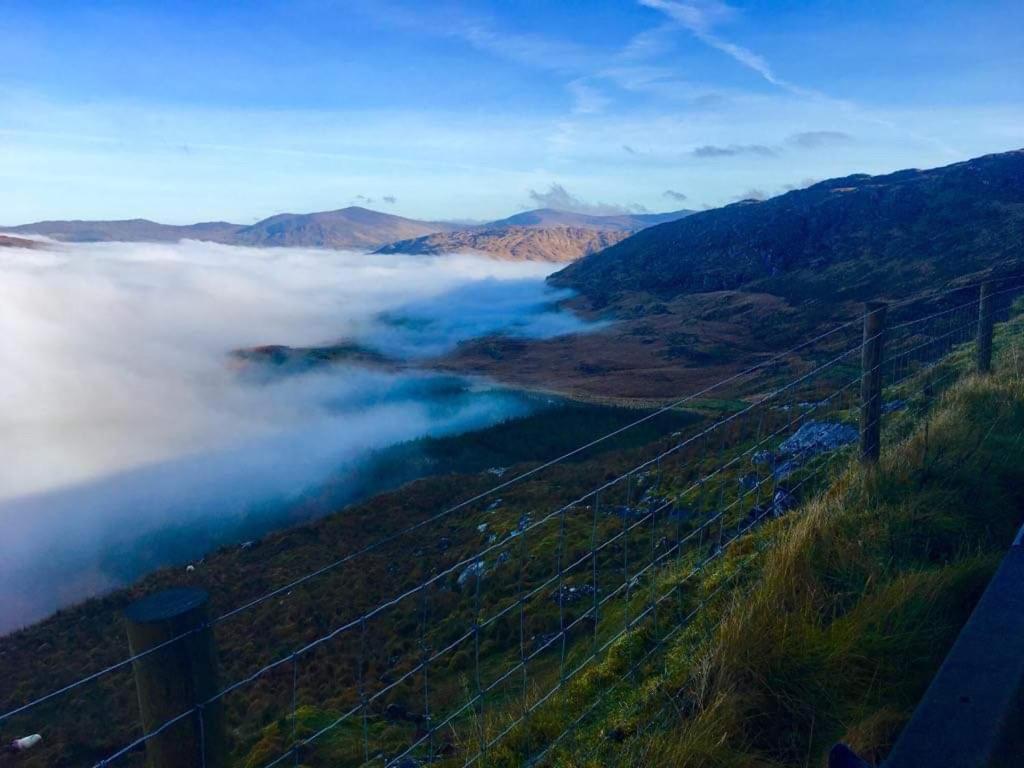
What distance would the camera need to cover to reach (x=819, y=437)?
1171 centimetres

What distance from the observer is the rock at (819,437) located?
34.1 feet

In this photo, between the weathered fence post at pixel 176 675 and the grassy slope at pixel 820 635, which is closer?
the weathered fence post at pixel 176 675

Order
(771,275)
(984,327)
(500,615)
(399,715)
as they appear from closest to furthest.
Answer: (500,615)
(399,715)
(984,327)
(771,275)

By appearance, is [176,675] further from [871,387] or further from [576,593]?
[576,593]

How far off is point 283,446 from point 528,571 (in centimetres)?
4292

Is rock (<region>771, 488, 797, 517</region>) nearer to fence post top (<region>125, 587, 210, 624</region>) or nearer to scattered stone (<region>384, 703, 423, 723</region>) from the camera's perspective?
scattered stone (<region>384, 703, 423, 723</region>)

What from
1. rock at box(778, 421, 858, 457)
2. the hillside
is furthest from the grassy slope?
the hillside

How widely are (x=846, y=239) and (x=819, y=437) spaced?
8368 centimetres

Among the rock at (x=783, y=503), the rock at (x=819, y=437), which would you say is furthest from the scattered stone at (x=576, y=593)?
the rock at (x=783, y=503)

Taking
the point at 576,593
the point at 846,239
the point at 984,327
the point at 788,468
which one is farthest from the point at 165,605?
the point at 846,239

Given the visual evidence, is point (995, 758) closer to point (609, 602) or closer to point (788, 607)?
point (788, 607)

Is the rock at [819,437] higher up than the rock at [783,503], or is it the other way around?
the rock at [783,503]

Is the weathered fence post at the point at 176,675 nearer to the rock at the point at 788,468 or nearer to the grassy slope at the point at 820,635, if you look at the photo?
the grassy slope at the point at 820,635

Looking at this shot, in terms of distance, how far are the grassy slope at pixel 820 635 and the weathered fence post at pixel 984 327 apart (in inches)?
149
